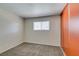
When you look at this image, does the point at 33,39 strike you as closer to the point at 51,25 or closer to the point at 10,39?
the point at 51,25

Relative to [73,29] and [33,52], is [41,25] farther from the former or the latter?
[73,29]

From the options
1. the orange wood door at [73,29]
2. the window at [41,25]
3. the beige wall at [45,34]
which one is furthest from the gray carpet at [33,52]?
the window at [41,25]

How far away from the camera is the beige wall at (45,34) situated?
615cm

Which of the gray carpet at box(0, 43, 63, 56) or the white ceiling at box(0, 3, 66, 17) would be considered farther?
the gray carpet at box(0, 43, 63, 56)

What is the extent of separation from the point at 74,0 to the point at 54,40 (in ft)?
18.2

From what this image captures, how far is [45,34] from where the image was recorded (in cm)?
675

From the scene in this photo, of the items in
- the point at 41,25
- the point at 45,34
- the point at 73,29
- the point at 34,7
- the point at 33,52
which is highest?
the point at 34,7

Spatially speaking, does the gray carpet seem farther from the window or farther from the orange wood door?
the window

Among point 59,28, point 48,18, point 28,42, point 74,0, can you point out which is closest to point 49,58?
point 74,0

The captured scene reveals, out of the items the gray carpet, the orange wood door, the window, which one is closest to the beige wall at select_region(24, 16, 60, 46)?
the window

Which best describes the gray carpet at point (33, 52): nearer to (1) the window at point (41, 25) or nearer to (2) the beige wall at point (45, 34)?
(2) the beige wall at point (45, 34)

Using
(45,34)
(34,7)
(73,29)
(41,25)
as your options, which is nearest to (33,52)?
(34,7)

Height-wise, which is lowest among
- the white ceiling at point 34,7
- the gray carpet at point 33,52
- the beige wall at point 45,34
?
the gray carpet at point 33,52

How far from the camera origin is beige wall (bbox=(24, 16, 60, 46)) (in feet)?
20.2
